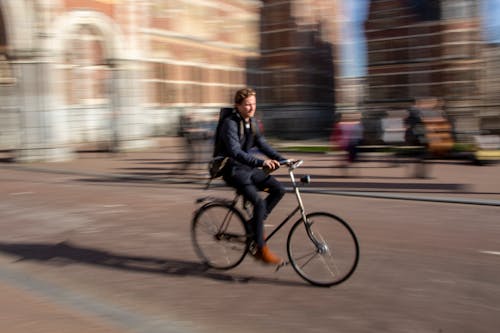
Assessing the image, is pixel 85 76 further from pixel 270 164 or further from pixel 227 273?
pixel 270 164

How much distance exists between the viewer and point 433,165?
43.3 ft

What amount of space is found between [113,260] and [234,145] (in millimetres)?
1984

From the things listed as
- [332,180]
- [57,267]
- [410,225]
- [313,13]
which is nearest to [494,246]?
[410,225]

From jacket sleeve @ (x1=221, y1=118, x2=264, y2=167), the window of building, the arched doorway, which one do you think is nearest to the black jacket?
jacket sleeve @ (x1=221, y1=118, x2=264, y2=167)

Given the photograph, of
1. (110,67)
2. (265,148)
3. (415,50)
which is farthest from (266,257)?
(415,50)

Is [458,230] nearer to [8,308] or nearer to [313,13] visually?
[8,308]

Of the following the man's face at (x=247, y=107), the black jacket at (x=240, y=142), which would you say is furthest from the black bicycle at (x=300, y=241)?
the man's face at (x=247, y=107)

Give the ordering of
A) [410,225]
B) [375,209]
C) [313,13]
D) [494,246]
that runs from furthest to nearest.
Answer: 1. [313,13]
2. [375,209]
3. [410,225]
4. [494,246]

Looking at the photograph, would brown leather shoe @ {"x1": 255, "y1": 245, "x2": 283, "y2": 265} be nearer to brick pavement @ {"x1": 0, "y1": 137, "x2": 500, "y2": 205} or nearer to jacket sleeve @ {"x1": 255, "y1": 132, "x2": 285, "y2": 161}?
jacket sleeve @ {"x1": 255, "y1": 132, "x2": 285, "y2": 161}

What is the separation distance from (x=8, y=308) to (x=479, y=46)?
17.4 m

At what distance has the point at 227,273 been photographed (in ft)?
16.7

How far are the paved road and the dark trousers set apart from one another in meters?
0.51

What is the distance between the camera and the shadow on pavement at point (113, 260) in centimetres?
499

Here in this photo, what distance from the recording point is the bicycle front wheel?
4.50 metres
